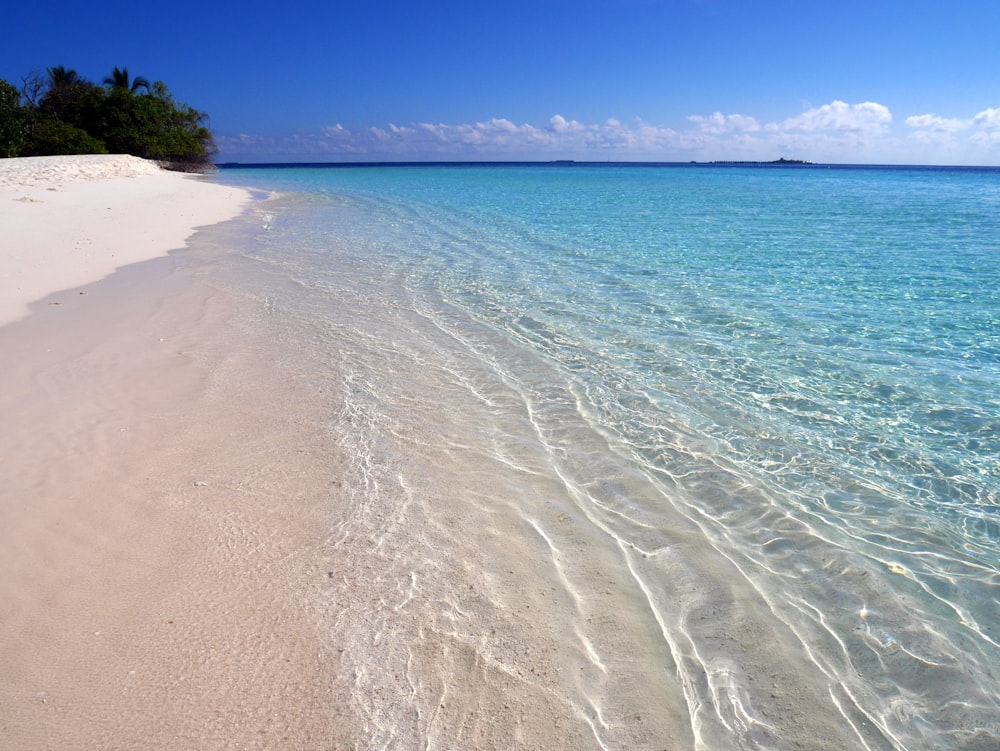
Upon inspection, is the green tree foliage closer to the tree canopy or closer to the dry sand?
the tree canopy

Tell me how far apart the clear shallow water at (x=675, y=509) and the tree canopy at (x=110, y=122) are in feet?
148

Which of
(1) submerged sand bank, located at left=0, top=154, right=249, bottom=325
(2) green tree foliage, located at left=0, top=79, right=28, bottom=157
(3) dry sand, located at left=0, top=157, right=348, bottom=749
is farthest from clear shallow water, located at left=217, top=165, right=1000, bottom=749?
Result: (2) green tree foliage, located at left=0, top=79, right=28, bottom=157

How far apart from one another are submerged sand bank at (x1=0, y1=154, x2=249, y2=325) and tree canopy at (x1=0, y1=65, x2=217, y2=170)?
16.3 metres

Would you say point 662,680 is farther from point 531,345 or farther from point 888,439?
point 531,345

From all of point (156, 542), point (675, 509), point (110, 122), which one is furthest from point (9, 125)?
point (675, 509)

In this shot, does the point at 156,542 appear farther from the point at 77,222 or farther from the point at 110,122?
the point at 110,122

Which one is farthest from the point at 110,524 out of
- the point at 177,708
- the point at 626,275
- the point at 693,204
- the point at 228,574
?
the point at 693,204

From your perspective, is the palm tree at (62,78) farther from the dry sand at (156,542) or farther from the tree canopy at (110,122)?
the dry sand at (156,542)

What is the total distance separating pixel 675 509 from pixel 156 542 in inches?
124

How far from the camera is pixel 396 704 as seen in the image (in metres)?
2.50

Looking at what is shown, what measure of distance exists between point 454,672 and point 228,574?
1344 mm

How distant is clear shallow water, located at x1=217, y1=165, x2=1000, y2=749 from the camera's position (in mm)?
2664

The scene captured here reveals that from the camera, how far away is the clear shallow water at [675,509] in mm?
2664

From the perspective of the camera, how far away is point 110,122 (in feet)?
170
